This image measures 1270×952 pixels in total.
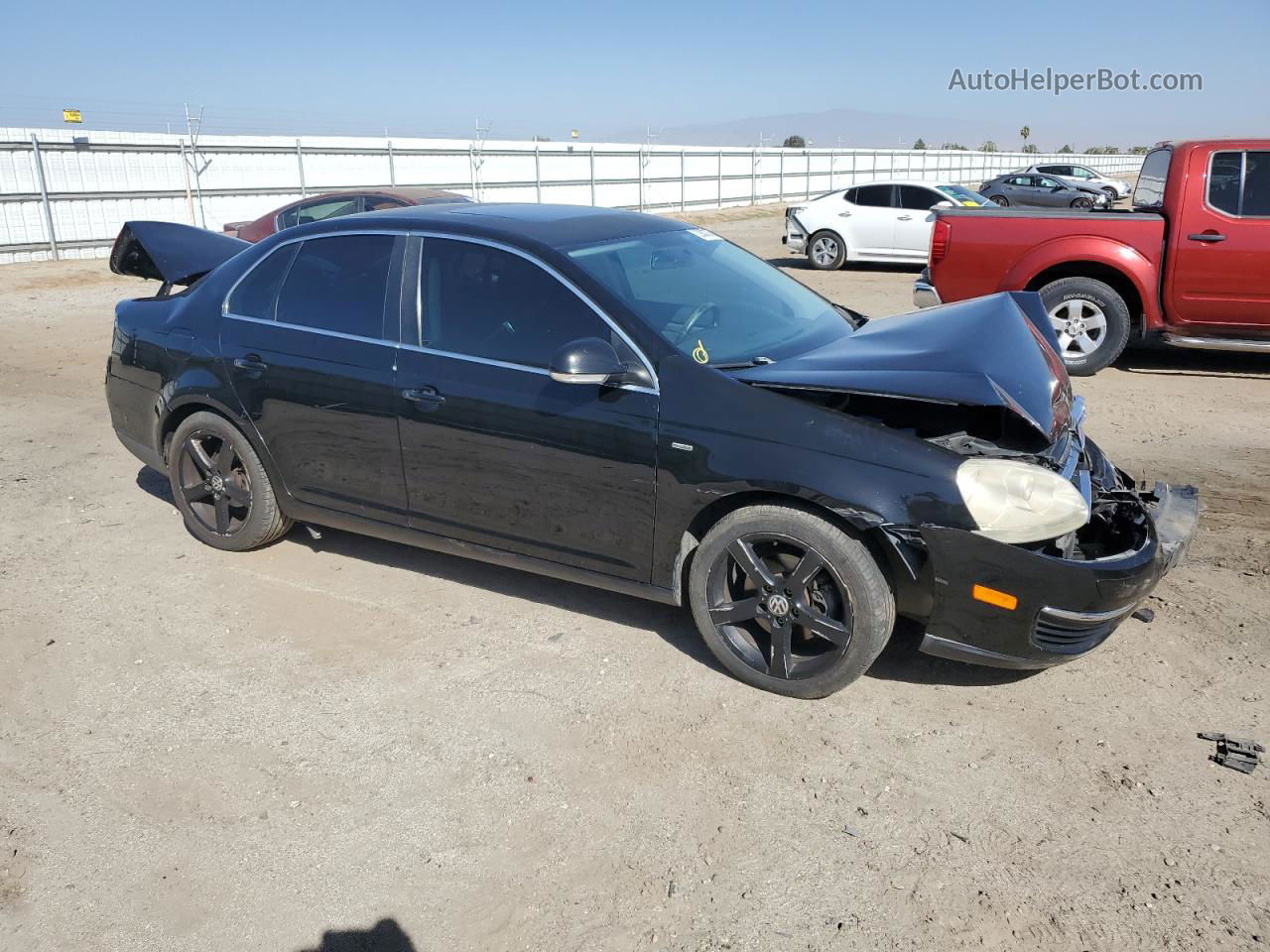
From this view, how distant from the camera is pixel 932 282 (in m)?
8.93

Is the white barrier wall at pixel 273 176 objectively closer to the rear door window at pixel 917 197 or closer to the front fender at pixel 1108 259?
the rear door window at pixel 917 197

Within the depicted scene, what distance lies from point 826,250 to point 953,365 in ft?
48.2

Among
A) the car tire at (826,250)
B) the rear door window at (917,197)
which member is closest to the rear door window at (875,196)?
the rear door window at (917,197)

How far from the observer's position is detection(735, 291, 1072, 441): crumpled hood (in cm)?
349

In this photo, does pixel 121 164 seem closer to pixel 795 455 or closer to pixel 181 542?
pixel 181 542

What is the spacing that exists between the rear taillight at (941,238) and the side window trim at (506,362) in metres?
5.74

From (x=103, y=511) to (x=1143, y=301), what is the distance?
8045 mm

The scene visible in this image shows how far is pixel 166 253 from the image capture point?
5.70 metres

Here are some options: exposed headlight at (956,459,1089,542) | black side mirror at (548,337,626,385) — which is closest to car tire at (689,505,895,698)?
exposed headlight at (956,459,1089,542)

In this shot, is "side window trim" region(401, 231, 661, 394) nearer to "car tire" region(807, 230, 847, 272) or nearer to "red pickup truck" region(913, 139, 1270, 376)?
"red pickup truck" region(913, 139, 1270, 376)

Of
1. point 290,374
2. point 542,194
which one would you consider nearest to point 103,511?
point 290,374

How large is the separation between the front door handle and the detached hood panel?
205cm

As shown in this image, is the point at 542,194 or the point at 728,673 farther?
the point at 542,194

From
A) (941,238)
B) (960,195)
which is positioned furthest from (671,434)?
(960,195)
